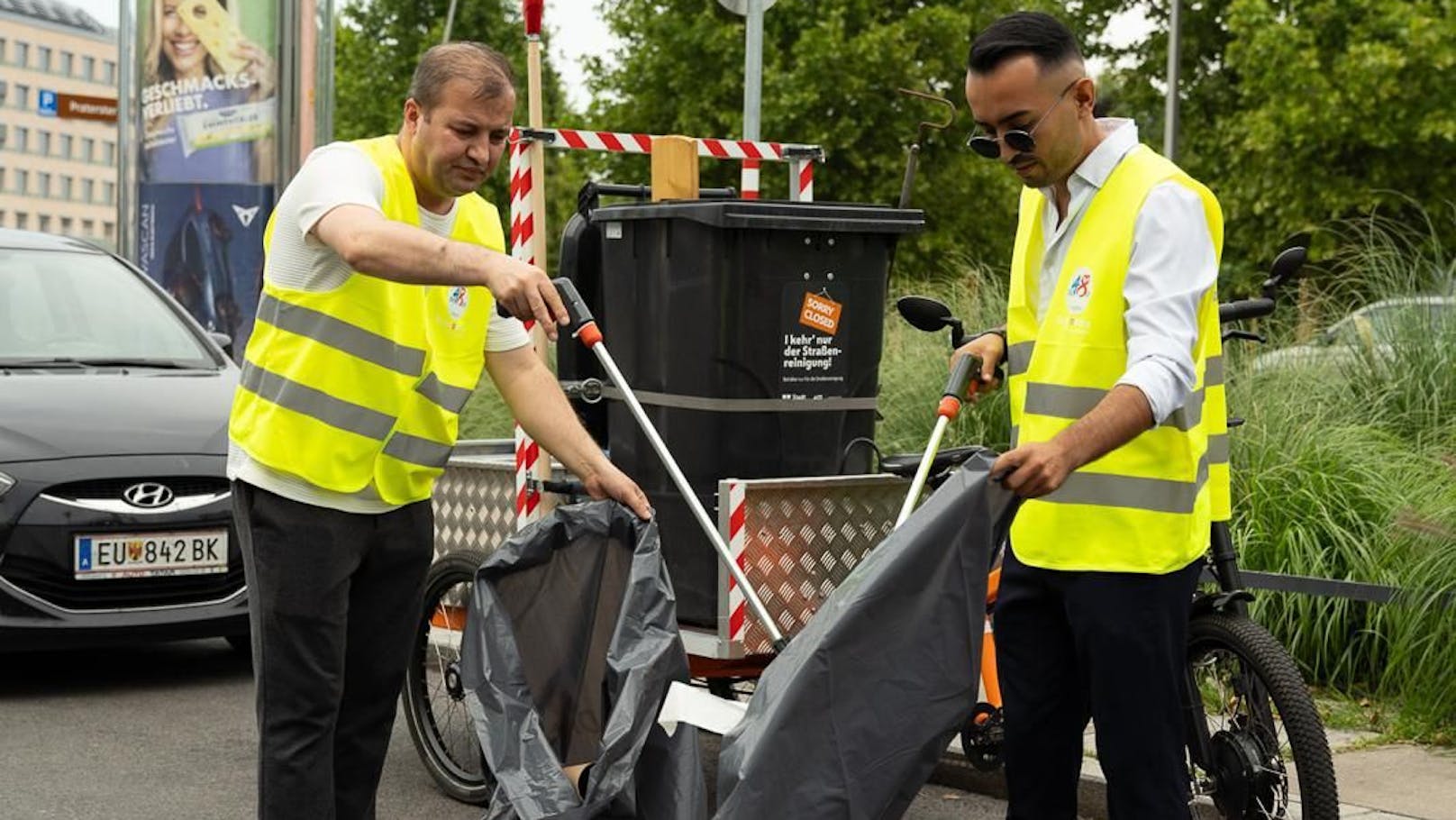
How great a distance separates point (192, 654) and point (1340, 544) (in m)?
4.54

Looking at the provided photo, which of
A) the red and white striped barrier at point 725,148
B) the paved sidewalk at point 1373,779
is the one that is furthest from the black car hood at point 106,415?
the paved sidewalk at point 1373,779

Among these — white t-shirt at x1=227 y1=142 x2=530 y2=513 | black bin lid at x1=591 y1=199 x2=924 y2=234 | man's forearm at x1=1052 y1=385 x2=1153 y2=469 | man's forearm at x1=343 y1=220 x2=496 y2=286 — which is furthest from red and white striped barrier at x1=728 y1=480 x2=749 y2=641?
man's forearm at x1=1052 y1=385 x2=1153 y2=469

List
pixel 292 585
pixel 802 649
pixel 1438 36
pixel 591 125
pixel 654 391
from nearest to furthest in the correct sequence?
pixel 802 649 < pixel 292 585 < pixel 654 391 < pixel 1438 36 < pixel 591 125

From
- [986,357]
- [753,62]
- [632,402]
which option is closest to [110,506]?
[753,62]

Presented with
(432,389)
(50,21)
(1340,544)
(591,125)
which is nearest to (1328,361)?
(1340,544)

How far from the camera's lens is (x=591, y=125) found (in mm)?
30562

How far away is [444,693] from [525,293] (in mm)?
2841

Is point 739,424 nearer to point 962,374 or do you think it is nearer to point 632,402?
point 632,402

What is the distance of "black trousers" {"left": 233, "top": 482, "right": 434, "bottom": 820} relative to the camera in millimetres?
4043

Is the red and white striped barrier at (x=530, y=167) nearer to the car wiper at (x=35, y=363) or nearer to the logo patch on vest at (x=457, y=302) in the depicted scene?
the logo patch on vest at (x=457, y=302)

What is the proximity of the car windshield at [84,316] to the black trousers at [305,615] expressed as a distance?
437 centimetres

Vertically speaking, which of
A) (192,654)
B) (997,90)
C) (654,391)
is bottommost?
(192,654)

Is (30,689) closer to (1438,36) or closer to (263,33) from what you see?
(263,33)

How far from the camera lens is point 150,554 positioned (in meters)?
7.41
